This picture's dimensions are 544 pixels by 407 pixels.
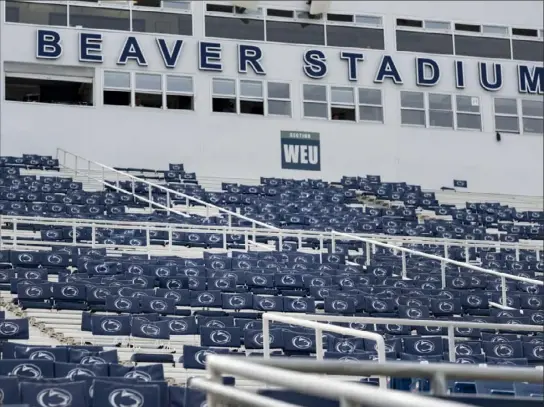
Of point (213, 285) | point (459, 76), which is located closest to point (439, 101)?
point (459, 76)

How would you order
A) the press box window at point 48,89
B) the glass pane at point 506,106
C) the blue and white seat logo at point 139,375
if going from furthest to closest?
the glass pane at point 506,106 < the press box window at point 48,89 < the blue and white seat logo at point 139,375

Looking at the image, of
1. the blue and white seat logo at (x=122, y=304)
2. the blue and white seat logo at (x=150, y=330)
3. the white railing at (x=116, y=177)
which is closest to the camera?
the blue and white seat logo at (x=150, y=330)

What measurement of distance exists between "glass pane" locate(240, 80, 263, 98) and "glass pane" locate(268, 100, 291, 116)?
363mm

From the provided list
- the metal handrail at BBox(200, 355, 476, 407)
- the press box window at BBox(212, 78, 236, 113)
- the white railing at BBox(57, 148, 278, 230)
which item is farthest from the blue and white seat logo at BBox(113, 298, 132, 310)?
the press box window at BBox(212, 78, 236, 113)

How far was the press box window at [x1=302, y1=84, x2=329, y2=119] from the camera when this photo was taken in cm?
2856

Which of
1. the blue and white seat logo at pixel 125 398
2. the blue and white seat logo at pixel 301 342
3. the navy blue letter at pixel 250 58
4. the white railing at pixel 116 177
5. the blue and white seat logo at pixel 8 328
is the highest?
the navy blue letter at pixel 250 58

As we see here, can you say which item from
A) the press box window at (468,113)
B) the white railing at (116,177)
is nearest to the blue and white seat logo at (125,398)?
the white railing at (116,177)

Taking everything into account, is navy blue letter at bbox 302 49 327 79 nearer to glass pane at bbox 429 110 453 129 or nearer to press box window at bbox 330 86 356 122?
press box window at bbox 330 86 356 122

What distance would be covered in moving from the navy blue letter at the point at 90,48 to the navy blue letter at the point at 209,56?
2.41 metres

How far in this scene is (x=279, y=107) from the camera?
28.4 meters

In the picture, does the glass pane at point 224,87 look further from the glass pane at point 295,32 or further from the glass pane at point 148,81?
the glass pane at point 295,32

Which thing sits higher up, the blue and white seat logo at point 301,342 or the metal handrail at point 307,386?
the metal handrail at point 307,386

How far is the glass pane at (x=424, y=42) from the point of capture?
29484 mm

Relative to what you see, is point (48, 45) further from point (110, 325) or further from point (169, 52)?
point (110, 325)
